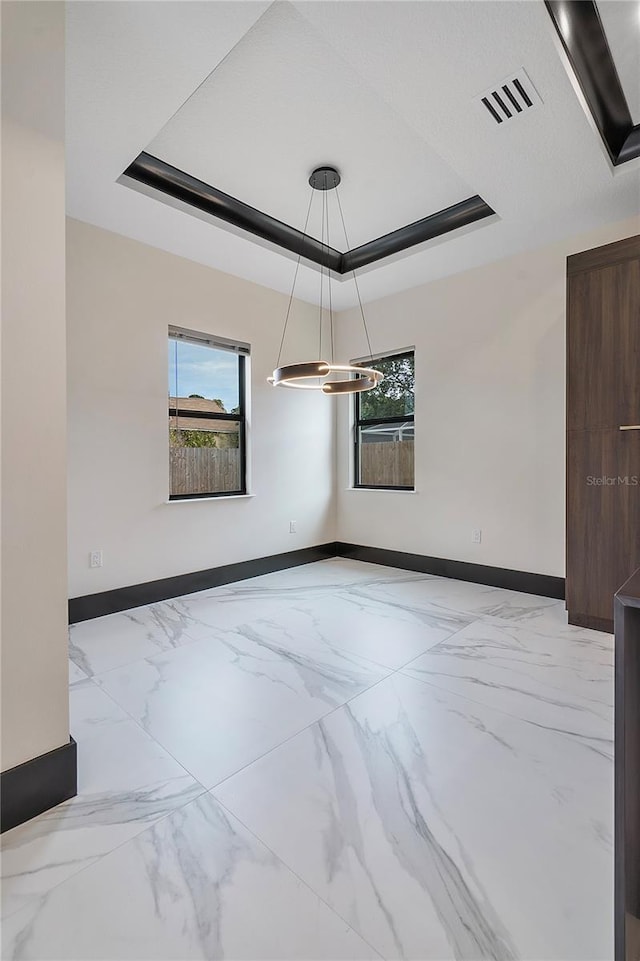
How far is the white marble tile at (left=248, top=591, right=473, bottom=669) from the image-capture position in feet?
8.74

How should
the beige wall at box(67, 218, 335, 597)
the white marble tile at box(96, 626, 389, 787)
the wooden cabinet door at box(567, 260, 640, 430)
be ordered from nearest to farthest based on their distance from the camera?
1. the white marble tile at box(96, 626, 389, 787)
2. the wooden cabinet door at box(567, 260, 640, 430)
3. the beige wall at box(67, 218, 335, 597)

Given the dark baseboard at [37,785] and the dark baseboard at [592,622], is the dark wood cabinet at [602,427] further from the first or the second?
the dark baseboard at [37,785]

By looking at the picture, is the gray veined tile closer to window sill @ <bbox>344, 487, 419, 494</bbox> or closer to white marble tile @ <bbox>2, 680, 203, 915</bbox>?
window sill @ <bbox>344, 487, 419, 494</bbox>

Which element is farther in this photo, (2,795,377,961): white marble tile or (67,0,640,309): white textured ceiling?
(67,0,640,309): white textured ceiling

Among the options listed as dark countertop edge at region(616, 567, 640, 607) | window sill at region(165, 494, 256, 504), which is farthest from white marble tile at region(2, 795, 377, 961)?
window sill at region(165, 494, 256, 504)

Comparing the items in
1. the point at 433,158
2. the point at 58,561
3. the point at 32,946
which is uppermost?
the point at 433,158

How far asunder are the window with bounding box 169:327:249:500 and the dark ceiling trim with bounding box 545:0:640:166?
9.41 feet

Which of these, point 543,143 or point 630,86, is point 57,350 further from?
point 630,86

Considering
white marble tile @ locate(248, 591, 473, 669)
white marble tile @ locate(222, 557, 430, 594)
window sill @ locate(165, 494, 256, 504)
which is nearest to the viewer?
white marble tile @ locate(248, 591, 473, 669)

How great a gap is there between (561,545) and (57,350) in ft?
11.7

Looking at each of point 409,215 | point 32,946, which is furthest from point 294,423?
point 32,946

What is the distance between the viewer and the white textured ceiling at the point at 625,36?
6.35 feet

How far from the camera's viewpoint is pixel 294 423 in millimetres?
4652

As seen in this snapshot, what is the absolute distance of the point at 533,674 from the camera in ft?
7.57
